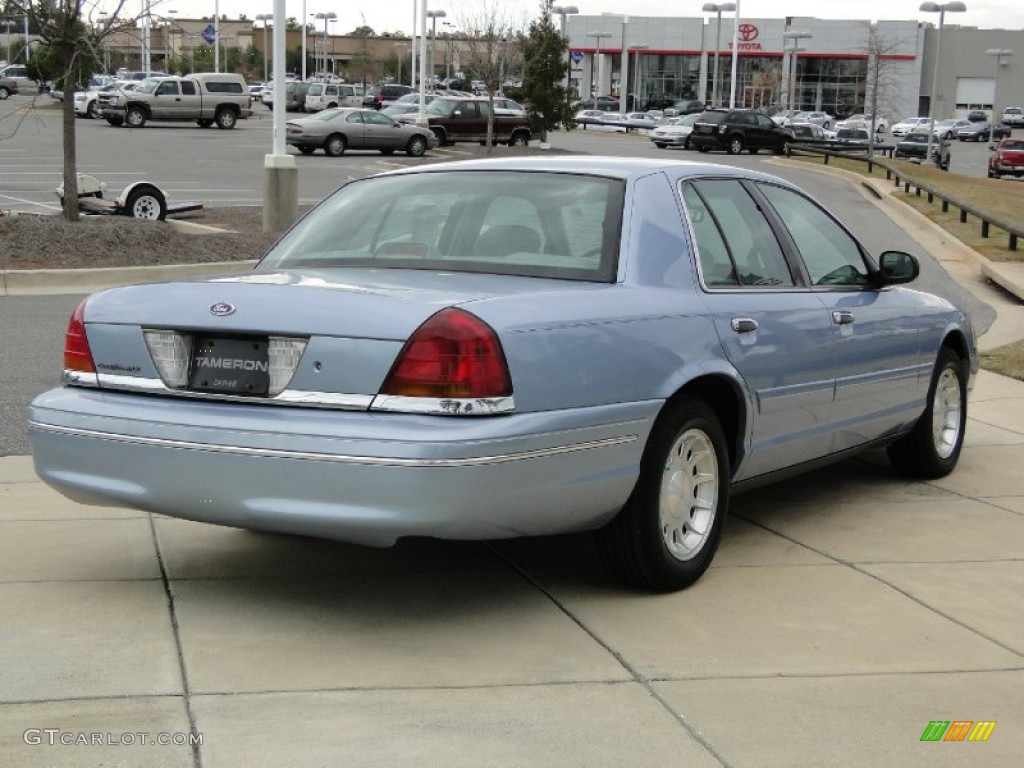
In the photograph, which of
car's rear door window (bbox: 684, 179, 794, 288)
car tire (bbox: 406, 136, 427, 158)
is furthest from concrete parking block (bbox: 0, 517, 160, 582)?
car tire (bbox: 406, 136, 427, 158)

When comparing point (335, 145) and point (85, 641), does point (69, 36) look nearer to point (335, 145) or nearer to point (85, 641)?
point (85, 641)

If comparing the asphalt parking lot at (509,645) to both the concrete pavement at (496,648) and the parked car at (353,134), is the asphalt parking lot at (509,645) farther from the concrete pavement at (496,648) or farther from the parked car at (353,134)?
the parked car at (353,134)

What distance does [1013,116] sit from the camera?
105 meters

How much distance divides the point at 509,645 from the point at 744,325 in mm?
1707

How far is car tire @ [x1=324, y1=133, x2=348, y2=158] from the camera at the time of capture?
42344mm

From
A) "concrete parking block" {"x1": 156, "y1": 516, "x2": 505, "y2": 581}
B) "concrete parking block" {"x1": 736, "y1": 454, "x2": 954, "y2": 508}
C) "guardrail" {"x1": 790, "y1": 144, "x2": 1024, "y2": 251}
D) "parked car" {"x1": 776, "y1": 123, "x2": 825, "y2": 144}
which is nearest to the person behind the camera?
"concrete parking block" {"x1": 156, "y1": 516, "x2": 505, "y2": 581}

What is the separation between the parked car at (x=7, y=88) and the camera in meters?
77.3

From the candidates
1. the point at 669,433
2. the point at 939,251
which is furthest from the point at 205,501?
the point at 939,251

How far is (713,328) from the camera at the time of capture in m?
5.68

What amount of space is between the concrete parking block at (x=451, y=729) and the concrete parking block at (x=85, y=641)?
13.0 inches

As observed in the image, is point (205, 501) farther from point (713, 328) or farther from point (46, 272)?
point (46, 272)

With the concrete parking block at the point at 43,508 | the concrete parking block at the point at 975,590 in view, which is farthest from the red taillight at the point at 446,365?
the concrete parking block at the point at 43,508

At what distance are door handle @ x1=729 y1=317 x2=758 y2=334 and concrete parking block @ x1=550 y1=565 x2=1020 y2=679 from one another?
96cm

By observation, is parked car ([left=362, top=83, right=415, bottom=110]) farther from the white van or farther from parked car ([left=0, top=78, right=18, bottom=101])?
parked car ([left=0, top=78, right=18, bottom=101])
